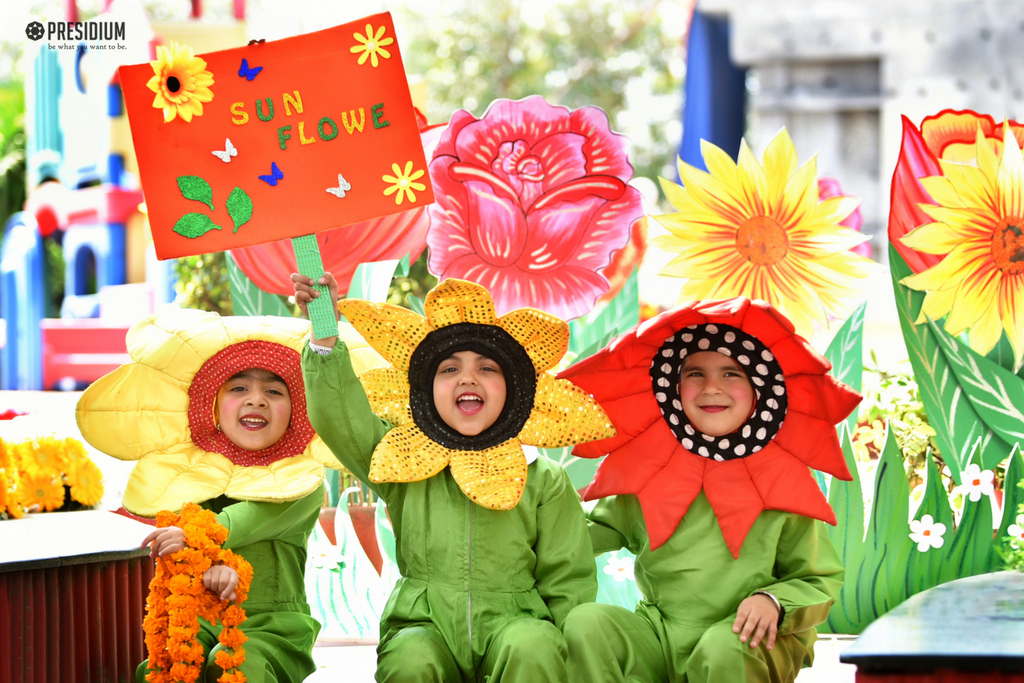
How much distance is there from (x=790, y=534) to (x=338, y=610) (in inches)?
67.5

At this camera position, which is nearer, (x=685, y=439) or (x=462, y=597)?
(x=462, y=597)

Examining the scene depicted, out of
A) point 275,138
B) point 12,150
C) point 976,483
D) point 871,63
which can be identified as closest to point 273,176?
point 275,138

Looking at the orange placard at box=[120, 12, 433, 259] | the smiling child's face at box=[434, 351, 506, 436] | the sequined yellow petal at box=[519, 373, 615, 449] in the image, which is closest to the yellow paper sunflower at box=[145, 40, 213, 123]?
the orange placard at box=[120, 12, 433, 259]

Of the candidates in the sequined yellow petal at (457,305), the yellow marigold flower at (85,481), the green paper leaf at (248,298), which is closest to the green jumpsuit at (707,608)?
the sequined yellow petal at (457,305)

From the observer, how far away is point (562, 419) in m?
2.79

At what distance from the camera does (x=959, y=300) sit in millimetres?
3520

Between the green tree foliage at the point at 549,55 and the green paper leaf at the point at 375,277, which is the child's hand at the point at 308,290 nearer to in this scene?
the green paper leaf at the point at 375,277

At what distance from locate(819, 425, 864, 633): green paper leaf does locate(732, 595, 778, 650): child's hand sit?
118cm

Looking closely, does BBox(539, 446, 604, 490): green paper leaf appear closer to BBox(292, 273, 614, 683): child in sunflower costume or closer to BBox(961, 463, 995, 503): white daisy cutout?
BBox(292, 273, 614, 683): child in sunflower costume

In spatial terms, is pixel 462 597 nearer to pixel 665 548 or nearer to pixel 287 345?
pixel 665 548

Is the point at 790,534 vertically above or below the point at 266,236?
below

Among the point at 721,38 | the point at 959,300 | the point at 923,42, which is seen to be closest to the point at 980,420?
the point at 959,300

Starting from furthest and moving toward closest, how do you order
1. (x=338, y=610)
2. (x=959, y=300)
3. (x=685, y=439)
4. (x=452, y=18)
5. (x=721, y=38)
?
(x=452, y=18)
(x=721, y=38)
(x=338, y=610)
(x=959, y=300)
(x=685, y=439)

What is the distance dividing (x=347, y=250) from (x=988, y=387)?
88.5 inches
